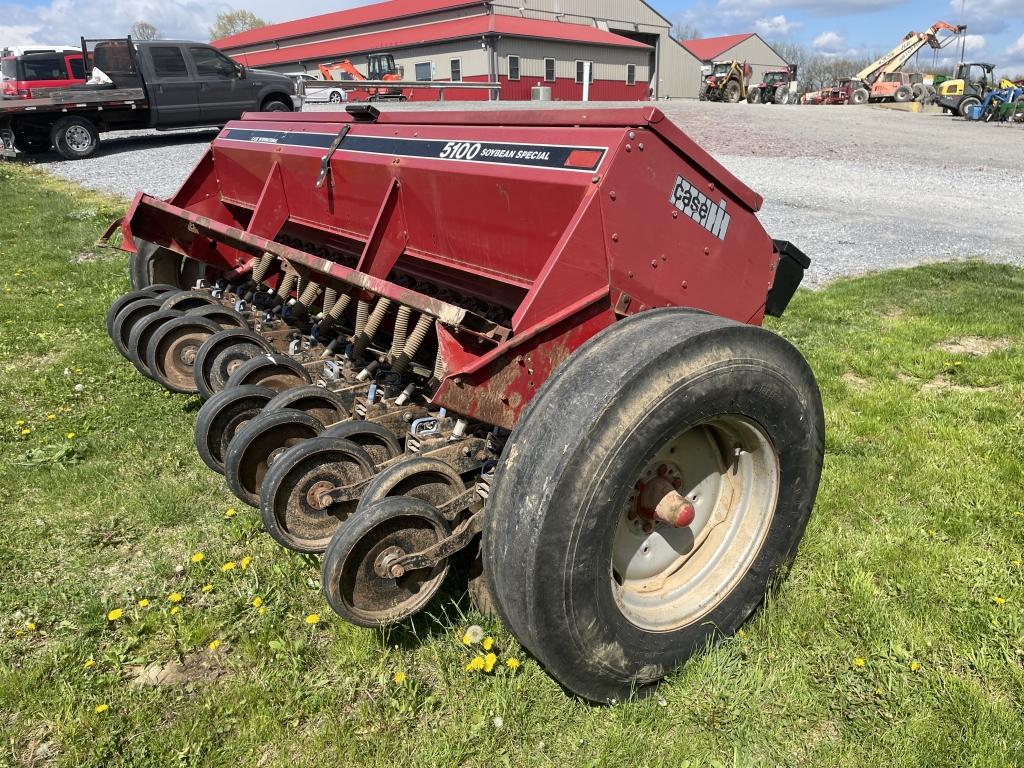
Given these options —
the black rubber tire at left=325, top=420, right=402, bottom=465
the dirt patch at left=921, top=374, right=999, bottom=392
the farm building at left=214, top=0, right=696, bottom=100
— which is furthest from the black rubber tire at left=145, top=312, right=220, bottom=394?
the farm building at left=214, top=0, right=696, bottom=100

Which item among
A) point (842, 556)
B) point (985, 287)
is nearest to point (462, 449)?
point (842, 556)

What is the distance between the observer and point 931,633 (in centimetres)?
263

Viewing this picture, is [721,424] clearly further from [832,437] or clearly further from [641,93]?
[641,93]

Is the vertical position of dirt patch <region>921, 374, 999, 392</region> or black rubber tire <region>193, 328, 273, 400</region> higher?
black rubber tire <region>193, 328, 273, 400</region>

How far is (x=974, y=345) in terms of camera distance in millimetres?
5406

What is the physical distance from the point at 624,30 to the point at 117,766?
48816mm

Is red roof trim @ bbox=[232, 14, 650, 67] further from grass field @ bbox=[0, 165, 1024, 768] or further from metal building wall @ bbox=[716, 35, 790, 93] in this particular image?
grass field @ bbox=[0, 165, 1024, 768]

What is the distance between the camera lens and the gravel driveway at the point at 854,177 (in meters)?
8.71

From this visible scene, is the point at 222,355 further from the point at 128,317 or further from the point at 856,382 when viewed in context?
the point at 856,382

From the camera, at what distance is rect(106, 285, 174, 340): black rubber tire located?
4384 mm

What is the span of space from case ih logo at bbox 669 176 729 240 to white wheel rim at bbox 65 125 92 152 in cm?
1750

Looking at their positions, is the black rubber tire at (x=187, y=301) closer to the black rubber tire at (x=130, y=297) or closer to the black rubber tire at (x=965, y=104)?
the black rubber tire at (x=130, y=297)

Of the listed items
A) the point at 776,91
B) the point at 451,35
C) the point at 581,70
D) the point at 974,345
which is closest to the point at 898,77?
the point at 776,91

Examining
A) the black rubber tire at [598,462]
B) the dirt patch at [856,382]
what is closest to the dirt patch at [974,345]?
the dirt patch at [856,382]
